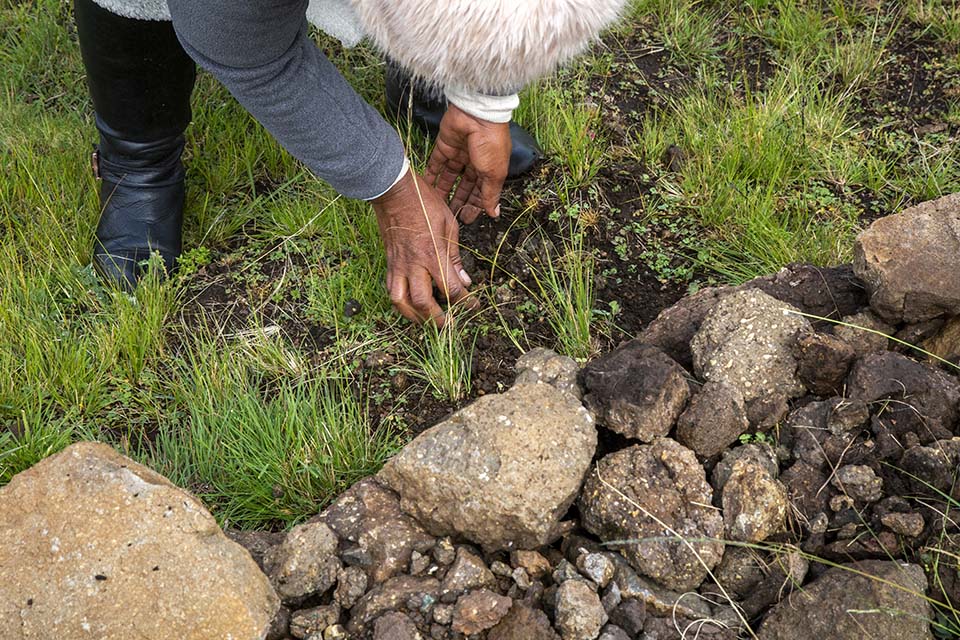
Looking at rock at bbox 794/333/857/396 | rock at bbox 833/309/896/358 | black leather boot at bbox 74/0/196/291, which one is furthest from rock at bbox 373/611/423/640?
black leather boot at bbox 74/0/196/291

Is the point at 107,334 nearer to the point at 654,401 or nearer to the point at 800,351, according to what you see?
the point at 654,401

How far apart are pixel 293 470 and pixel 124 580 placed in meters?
0.59

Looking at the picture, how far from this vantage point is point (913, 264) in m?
1.87

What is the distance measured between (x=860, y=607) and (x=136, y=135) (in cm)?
220

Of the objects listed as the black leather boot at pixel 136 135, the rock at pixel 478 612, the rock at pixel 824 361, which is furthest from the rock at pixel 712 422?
the black leather boot at pixel 136 135

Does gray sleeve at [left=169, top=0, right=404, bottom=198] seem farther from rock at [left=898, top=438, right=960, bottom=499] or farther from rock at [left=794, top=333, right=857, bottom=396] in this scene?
rock at [left=898, top=438, right=960, bottom=499]

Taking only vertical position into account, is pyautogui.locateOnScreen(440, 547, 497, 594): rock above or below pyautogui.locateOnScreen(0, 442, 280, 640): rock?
below

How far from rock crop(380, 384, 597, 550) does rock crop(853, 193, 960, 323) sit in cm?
72

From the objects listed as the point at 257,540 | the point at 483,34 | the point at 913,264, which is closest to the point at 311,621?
the point at 257,540

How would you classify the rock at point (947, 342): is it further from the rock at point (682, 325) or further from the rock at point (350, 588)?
the rock at point (350, 588)

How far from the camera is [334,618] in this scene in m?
1.59

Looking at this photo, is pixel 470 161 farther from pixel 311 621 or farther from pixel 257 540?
pixel 311 621

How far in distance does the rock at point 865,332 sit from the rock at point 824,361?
6 cm

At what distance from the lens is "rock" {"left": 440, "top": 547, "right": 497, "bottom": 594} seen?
5.27ft
